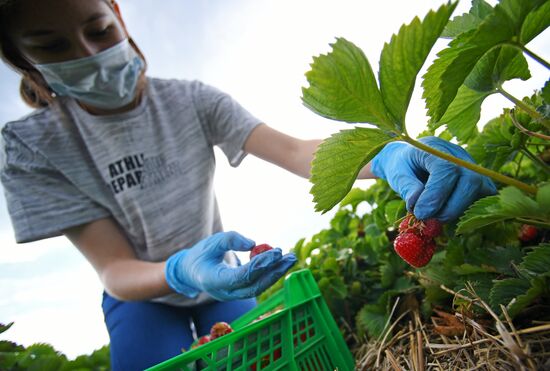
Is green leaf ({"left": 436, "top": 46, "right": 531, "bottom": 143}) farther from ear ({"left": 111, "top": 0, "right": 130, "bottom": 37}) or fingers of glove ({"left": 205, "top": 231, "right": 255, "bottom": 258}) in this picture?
ear ({"left": 111, "top": 0, "right": 130, "bottom": 37})

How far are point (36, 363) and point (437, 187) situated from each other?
0.77m

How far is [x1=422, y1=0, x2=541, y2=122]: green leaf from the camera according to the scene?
0.41 meters

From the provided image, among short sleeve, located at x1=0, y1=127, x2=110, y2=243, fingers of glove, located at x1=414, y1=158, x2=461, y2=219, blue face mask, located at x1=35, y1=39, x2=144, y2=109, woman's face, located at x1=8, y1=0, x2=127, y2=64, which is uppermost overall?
woman's face, located at x1=8, y1=0, x2=127, y2=64

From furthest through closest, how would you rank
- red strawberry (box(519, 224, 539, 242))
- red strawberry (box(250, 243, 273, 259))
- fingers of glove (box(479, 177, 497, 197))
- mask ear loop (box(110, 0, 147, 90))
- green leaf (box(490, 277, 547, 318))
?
mask ear loop (box(110, 0, 147, 90))
red strawberry (box(250, 243, 273, 259))
red strawberry (box(519, 224, 539, 242))
fingers of glove (box(479, 177, 497, 197))
green leaf (box(490, 277, 547, 318))

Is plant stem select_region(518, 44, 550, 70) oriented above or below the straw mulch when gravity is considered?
above

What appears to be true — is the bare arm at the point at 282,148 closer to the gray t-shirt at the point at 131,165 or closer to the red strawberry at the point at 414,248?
the gray t-shirt at the point at 131,165

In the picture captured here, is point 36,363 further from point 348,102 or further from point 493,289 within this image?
point 493,289

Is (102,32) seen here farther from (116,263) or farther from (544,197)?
(544,197)

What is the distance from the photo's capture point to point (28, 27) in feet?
4.01

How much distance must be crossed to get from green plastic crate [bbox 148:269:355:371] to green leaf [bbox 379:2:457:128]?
492mm

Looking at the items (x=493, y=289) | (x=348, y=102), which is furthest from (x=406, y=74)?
(x=493, y=289)

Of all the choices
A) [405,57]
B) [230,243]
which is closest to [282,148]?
[230,243]

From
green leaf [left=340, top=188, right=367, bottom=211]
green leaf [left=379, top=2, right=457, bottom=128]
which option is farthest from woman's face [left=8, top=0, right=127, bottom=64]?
green leaf [left=379, top=2, right=457, bottom=128]

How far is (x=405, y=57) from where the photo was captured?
456 millimetres
